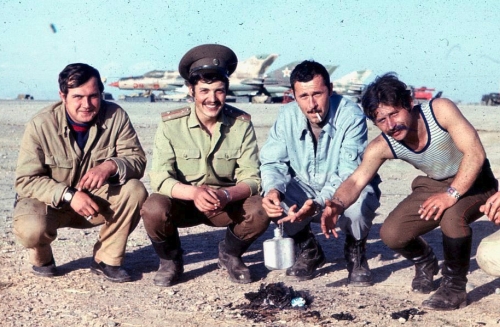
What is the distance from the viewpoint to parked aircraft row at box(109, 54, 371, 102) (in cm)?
5897

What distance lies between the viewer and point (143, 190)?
4969mm

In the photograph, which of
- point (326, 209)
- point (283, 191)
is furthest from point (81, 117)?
point (326, 209)

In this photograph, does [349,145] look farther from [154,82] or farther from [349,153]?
[154,82]

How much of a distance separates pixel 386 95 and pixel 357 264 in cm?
130

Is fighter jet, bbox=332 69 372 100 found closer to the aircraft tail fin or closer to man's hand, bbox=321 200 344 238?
the aircraft tail fin

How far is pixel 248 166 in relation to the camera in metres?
5.03

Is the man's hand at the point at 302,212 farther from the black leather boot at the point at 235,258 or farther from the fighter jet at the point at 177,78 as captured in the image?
the fighter jet at the point at 177,78

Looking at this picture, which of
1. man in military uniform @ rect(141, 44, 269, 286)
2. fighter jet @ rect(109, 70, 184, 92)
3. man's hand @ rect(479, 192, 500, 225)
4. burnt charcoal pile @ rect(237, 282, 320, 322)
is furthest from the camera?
fighter jet @ rect(109, 70, 184, 92)

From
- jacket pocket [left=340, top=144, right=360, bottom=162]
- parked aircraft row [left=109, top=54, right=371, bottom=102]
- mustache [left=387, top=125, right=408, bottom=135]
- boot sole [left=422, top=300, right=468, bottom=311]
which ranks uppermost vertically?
parked aircraft row [left=109, top=54, right=371, bottom=102]

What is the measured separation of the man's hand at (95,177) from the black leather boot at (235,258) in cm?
97

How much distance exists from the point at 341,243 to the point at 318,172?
1227 millimetres

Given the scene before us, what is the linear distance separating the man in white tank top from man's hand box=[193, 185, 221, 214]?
0.75 m

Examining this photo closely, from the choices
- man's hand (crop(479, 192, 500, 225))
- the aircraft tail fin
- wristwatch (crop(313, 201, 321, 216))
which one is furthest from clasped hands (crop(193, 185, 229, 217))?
the aircraft tail fin

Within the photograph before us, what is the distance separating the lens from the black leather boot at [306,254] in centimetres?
506
